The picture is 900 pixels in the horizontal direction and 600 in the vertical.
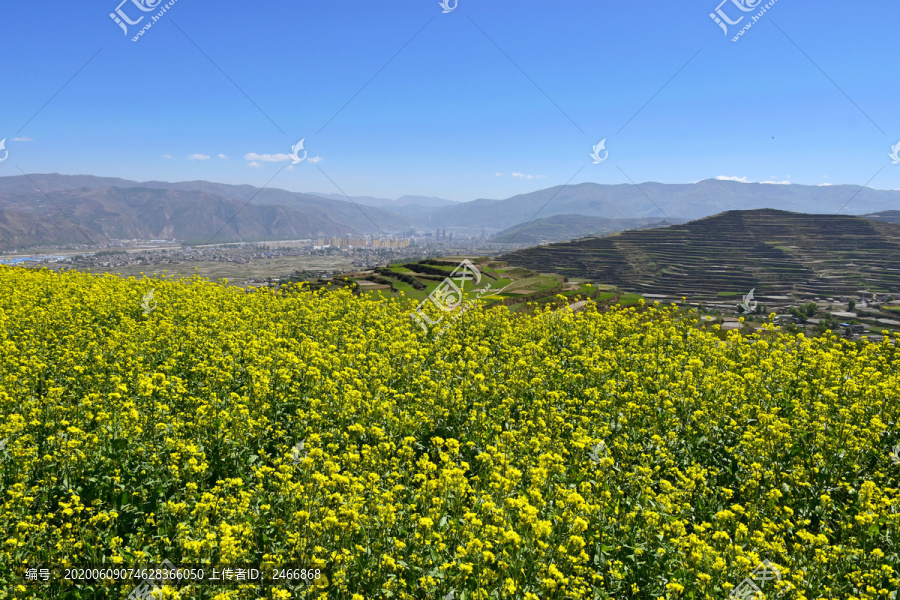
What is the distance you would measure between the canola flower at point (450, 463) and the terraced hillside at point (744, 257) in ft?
295

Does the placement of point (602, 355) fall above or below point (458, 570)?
above

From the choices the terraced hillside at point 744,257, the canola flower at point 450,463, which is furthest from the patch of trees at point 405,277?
the terraced hillside at point 744,257

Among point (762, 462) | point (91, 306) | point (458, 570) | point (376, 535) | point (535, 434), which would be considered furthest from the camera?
point (91, 306)

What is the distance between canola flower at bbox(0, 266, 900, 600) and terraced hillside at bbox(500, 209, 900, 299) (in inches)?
3537

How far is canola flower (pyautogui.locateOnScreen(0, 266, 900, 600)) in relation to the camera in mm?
5707

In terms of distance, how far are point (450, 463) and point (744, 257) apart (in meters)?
141

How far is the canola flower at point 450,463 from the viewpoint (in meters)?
5.71

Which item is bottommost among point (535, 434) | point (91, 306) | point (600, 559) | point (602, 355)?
point (600, 559)

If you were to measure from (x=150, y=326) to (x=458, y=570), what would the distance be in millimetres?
11969

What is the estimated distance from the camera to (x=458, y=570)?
5.53m

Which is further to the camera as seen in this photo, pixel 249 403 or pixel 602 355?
pixel 602 355

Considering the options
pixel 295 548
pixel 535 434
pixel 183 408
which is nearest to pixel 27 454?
pixel 183 408

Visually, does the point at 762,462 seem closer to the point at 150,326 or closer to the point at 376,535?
the point at 376,535

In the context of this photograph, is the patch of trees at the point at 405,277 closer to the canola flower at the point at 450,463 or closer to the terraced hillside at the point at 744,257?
the canola flower at the point at 450,463
